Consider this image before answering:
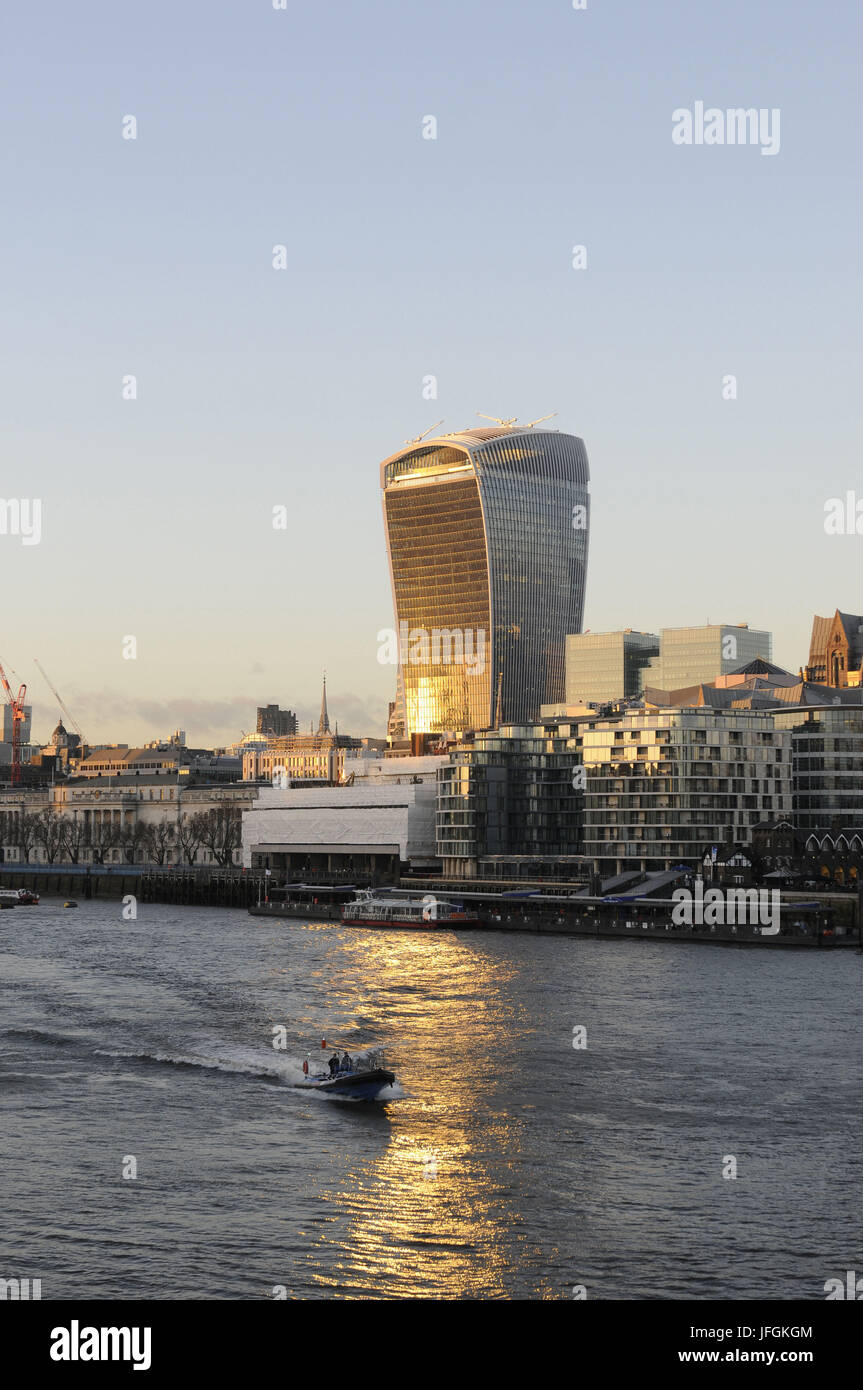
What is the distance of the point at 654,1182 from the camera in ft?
171

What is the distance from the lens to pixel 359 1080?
214 ft

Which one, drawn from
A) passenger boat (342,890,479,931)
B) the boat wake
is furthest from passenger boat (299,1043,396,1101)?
passenger boat (342,890,479,931)

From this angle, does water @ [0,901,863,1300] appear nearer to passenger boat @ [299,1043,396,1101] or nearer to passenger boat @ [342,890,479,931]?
passenger boat @ [299,1043,396,1101]

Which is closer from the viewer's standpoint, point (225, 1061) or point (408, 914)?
point (225, 1061)

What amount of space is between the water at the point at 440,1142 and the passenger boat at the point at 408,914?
200 ft

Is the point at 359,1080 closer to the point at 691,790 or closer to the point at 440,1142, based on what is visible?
the point at 440,1142

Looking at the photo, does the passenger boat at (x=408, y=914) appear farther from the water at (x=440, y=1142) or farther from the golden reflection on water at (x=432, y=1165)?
the golden reflection on water at (x=432, y=1165)

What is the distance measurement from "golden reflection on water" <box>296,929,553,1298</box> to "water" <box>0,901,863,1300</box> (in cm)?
15

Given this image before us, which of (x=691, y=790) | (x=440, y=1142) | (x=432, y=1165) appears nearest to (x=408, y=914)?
(x=691, y=790)

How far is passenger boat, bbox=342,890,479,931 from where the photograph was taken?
169m

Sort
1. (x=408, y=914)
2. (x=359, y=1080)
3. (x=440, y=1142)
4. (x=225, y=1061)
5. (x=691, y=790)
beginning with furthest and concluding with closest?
(x=691, y=790)
(x=408, y=914)
(x=225, y=1061)
(x=359, y=1080)
(x=440, y=1142)

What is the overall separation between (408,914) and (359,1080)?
4225 inches

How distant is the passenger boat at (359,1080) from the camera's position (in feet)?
214
